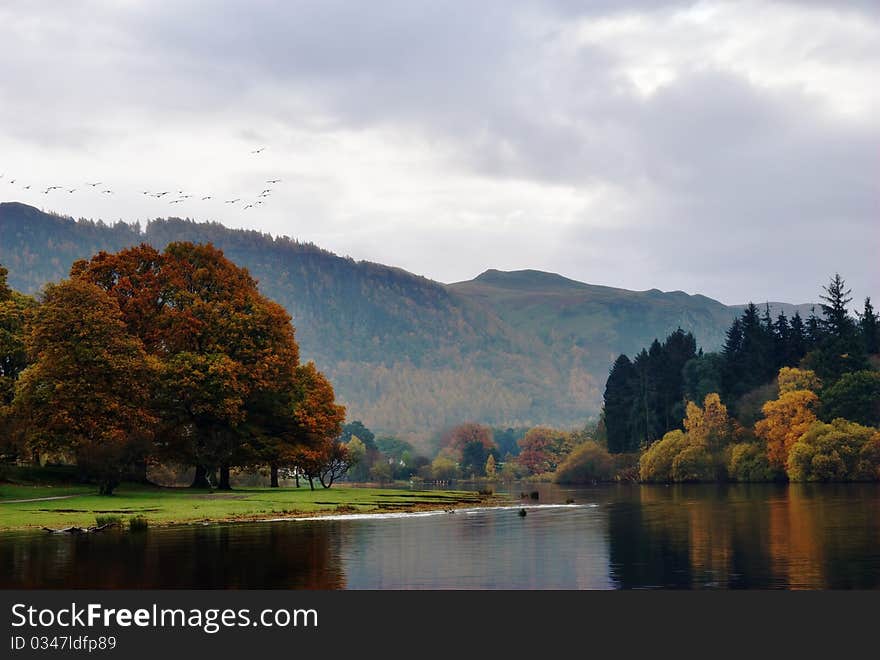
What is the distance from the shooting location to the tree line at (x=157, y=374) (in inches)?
3440

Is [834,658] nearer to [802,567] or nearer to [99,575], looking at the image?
[802,567]

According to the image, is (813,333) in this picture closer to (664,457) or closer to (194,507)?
(664,457)

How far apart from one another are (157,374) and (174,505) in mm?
18860

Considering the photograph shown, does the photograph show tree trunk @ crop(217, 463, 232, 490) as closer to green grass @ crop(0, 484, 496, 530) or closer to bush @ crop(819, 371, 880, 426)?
green grass @ crop(0, 484, 496, 530)

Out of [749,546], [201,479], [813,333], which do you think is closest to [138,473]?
[201,479]

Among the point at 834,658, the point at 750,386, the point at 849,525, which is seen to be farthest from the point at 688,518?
the point at 750,386

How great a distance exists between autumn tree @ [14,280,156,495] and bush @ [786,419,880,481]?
89237 mm

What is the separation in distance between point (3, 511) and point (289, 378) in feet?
128

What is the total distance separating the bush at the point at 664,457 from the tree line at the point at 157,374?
78.2 metres

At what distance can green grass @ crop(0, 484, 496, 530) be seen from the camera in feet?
218

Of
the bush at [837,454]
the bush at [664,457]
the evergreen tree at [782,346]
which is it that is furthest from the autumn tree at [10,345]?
the evergreen tree at [782,346]

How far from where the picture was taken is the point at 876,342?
563 feet

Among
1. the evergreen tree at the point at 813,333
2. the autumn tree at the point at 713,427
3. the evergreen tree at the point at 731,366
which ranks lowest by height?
the autumn tree at the point at 713,427

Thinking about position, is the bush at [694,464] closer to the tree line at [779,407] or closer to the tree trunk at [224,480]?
the tree line at [779,407]
